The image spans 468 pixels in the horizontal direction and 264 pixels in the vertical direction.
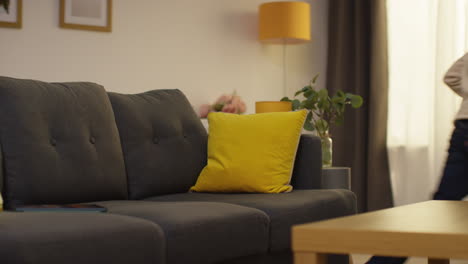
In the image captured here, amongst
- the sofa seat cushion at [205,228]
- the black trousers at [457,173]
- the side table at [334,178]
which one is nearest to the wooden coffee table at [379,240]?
the sofa seat cushion at [205,228]

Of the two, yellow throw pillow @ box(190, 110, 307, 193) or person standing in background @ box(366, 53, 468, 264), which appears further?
yellow throw pillow @ box(190, 110, 307, 193)

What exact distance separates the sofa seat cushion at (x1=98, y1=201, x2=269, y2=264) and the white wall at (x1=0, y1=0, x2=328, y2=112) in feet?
5.76

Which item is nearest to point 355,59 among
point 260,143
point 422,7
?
point 422,7

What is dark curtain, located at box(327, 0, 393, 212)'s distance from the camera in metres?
5.01

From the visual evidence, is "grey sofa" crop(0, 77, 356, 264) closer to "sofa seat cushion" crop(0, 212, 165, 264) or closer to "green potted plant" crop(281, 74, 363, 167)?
"sofa seat cushion" crop(0, 212, 165, 264)

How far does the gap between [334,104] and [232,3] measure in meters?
1.42

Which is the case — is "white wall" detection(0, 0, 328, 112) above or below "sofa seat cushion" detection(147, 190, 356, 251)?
above

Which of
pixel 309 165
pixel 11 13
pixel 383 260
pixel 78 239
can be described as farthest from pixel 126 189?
pixel 11 13

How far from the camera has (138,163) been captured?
3.01m

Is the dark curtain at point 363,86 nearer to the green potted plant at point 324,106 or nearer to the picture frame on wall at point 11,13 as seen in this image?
the green potted plant at point 324,106

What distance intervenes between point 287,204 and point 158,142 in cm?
73

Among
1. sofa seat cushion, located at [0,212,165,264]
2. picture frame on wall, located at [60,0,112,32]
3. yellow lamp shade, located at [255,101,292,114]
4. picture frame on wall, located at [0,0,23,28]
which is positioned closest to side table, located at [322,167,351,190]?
yellow lamp shade, located at [255,101,292,114]

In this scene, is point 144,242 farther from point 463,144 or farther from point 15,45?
point 15,45

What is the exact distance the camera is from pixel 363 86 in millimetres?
5160
